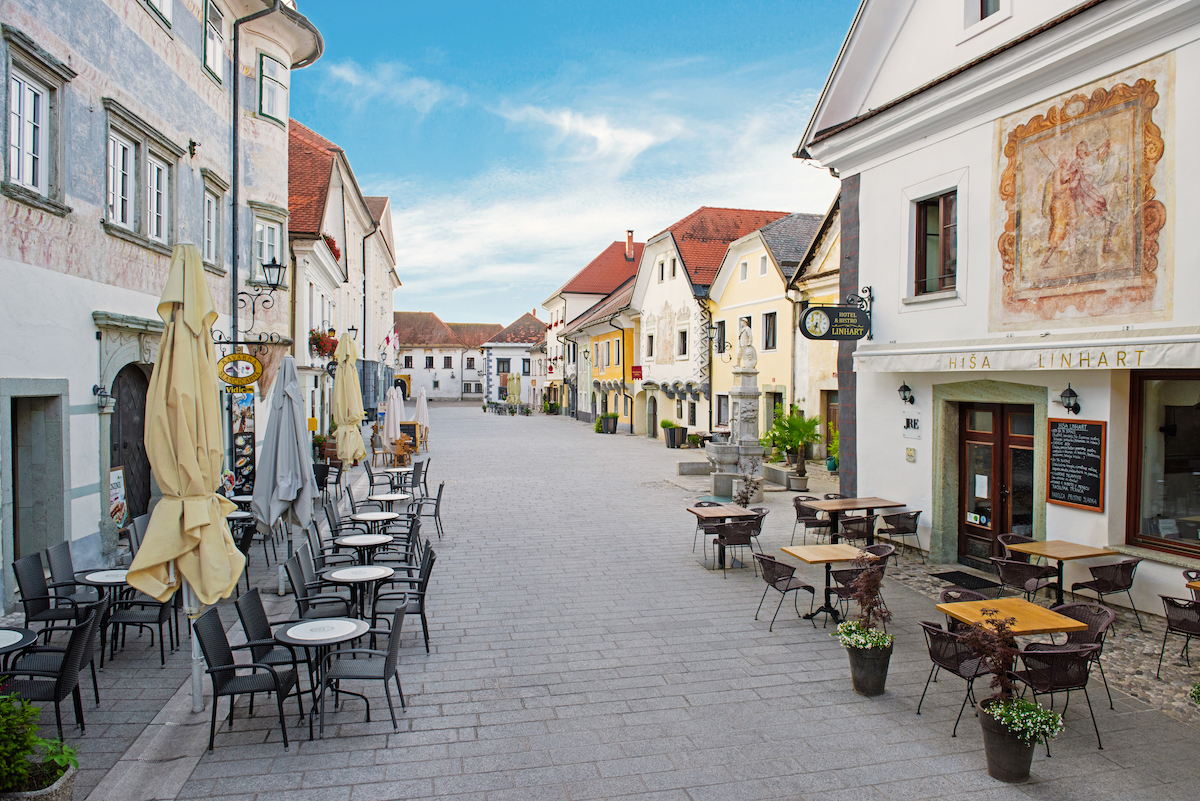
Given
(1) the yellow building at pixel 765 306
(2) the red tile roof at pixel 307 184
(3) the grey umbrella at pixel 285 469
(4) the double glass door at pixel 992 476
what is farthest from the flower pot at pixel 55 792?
(1) the yellow building at pixel 765 306

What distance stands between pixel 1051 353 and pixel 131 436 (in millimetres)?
12529

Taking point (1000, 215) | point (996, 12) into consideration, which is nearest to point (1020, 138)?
point (1000, 215)

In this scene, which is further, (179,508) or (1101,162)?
(1101,162)

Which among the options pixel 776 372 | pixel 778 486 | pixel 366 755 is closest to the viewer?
pixel 366 755

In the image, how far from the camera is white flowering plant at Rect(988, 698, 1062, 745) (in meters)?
Result: 4.63

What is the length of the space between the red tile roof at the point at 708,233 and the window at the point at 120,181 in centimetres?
2260

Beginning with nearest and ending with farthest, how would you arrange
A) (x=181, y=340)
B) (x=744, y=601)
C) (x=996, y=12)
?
(x=181, y=340), (x=744, y=601), (x=996, y=12)

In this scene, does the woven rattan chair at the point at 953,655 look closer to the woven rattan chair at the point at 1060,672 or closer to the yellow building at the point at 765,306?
the woven rattan chair at the point at 1060,672

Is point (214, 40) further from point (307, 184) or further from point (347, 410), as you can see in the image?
point (307, 184)

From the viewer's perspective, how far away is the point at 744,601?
28.7 ft

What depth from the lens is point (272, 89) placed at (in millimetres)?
15812

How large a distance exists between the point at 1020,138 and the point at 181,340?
937 cm

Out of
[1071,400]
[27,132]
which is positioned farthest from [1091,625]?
[27,132]

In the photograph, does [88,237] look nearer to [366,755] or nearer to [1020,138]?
[366,755]
